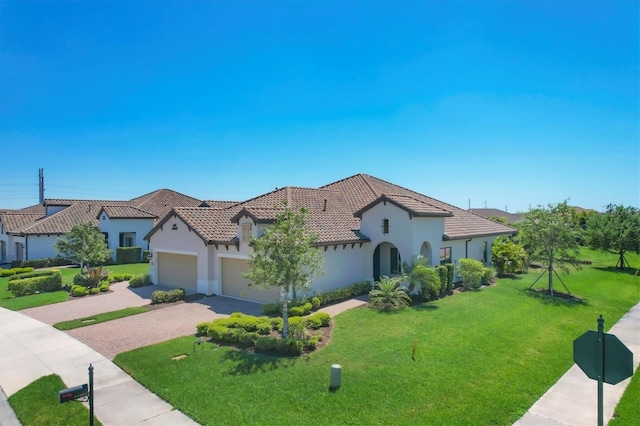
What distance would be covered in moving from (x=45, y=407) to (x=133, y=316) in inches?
340

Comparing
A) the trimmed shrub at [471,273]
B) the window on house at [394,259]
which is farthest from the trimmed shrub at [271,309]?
the trimmed shrub at [471,273]

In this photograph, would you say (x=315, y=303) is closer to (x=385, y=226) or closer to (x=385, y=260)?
(x=385, y=226)

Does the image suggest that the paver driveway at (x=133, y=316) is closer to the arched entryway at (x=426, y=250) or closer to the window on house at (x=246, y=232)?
the window on house at (x=246, y=232)

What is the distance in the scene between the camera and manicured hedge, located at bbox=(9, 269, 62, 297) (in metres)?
22.8

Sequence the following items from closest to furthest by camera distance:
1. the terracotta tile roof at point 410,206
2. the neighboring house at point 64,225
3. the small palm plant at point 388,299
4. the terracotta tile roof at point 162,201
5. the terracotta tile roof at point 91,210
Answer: the small palm plant at point 388,299, the terracotta tile roof at point 410,206, the neighboring house at point 64,225, the terracotta tile roof at point 91,210, the terracotta tile roof at point 162,201

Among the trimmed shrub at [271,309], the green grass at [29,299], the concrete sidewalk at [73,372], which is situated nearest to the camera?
the concrete sidewalk at [73,372]


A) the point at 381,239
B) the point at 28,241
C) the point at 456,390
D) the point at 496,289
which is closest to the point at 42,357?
the point at 456,390

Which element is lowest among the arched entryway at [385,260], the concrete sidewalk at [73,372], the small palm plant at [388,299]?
the concrete sidewalk at [73,372]

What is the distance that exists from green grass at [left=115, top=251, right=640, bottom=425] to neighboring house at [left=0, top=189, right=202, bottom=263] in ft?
88.8

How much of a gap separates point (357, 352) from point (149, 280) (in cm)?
1831

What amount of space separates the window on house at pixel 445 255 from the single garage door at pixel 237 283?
35.8ft

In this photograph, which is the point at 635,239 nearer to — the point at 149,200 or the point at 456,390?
the point at 456,390

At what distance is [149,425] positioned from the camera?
8.38 metres

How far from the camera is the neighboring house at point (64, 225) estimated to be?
35.5 meters
